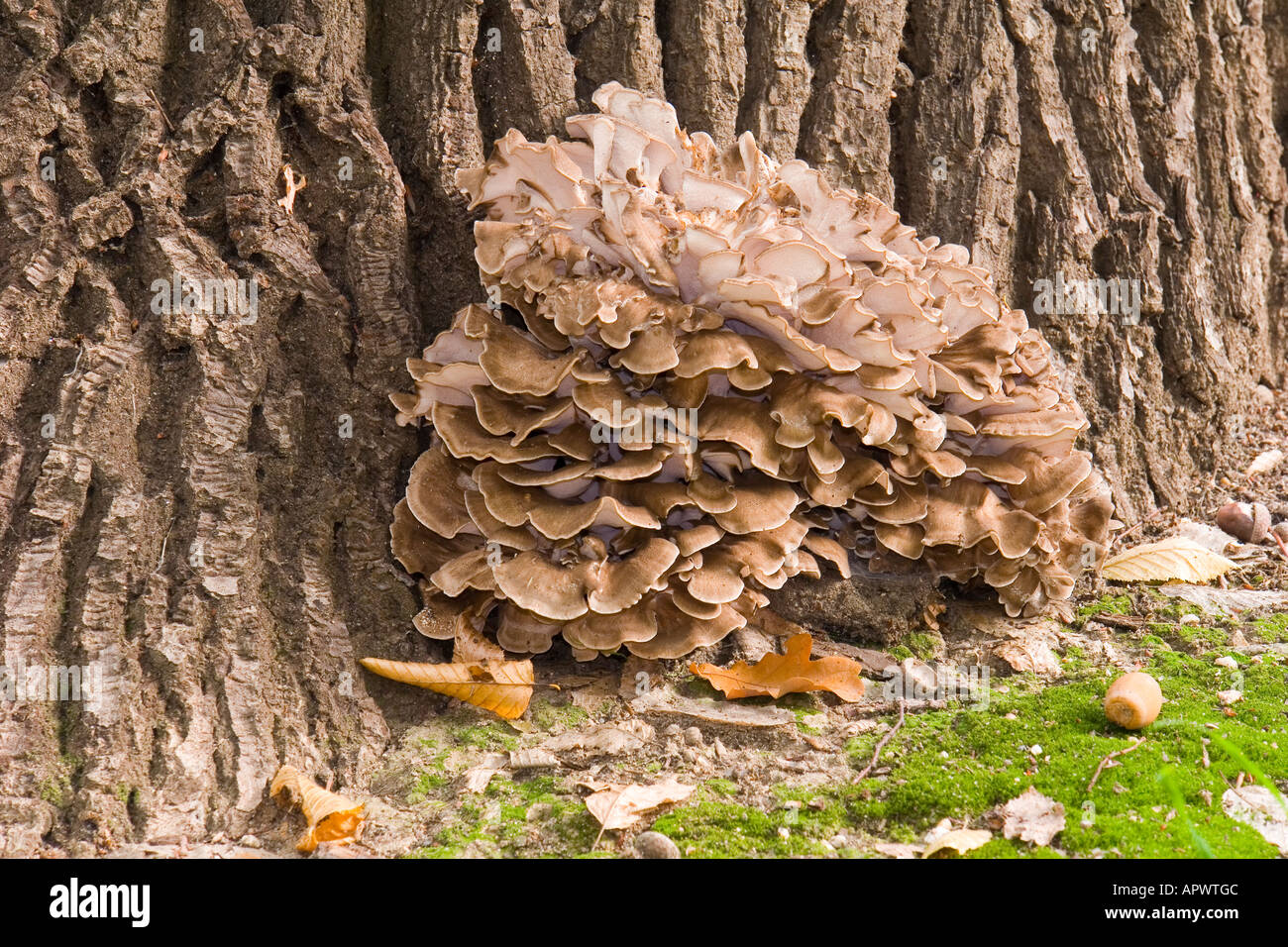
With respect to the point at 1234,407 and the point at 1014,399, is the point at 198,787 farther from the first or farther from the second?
the point at 1234,407

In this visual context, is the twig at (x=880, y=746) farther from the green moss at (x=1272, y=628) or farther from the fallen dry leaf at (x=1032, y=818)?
the green moss at (x=1272, y=628)

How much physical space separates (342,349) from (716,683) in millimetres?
1950

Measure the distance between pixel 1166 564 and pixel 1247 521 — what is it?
754 millimetres

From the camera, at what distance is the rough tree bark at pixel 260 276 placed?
135 inches

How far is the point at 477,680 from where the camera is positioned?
146 inches

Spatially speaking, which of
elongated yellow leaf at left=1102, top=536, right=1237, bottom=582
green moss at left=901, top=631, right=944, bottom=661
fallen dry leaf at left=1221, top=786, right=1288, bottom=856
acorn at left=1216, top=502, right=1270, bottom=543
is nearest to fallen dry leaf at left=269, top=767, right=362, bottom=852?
green moss at left=901, top=631, right=944, bottom=661

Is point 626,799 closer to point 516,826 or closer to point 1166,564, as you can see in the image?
point 516,826

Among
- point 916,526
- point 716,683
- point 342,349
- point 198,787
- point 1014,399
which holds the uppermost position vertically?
point 342,349

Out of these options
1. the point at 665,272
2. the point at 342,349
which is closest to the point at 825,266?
the point at 665,272

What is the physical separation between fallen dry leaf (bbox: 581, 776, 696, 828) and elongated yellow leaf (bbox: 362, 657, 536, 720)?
51cm

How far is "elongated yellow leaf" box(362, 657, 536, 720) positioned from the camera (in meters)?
3.70

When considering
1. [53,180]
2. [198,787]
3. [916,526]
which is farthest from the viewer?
[916,526]

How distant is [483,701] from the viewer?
12.2ft

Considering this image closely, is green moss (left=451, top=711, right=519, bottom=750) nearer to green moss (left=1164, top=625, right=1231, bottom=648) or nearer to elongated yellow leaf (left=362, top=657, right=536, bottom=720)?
elongated yellow leaf (left=362, top=657, right=536, bottom=720)
